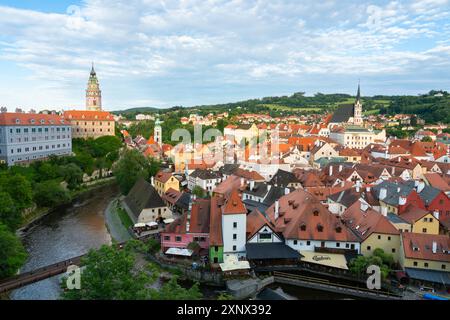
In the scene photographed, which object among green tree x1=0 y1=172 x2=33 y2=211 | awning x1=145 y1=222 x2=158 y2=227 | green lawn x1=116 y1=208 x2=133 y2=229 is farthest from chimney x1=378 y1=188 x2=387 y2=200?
green tree x1=0 y1=172 x2=33 y2=211

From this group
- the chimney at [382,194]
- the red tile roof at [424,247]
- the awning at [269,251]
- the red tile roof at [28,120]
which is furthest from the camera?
the red tile roof at [28,120]

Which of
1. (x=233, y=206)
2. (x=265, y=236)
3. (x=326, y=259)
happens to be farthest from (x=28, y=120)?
(x=326, y=259)

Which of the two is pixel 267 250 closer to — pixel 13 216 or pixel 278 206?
pixel 278 206

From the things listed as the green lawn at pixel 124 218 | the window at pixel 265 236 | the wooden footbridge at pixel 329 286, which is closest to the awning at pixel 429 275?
the wooden footbridge at pixel 329 286

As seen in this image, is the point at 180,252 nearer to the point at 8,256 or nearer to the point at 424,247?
the point at 8,256

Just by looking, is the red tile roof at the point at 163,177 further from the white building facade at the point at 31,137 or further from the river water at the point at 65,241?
the white building facade at the point at 31,137
